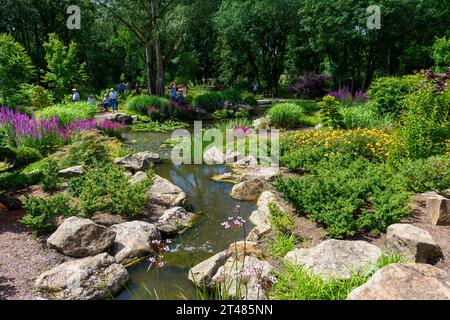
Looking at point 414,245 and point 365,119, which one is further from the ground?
point 365,119

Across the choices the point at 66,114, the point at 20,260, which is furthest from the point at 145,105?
the point at 20,260

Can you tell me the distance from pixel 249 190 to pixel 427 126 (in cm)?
420

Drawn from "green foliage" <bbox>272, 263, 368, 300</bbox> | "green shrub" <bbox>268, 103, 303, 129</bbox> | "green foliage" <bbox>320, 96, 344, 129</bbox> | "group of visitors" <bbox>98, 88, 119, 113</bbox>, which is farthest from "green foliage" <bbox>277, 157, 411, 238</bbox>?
"group of visitors" <bbox>98, 88, 119, 113</bbox>

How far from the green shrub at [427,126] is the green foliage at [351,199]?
963mm

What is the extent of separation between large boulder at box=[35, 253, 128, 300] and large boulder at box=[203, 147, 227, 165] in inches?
264

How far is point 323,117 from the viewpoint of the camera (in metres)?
13.8

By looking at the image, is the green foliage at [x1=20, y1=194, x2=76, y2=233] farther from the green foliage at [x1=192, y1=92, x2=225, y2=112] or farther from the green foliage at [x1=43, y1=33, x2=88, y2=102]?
the green foliage at [x1=43, y1=33, x2=88, y2=102]

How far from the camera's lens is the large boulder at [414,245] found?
4.71 metres

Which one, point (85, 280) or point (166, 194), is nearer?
point (85, 280)

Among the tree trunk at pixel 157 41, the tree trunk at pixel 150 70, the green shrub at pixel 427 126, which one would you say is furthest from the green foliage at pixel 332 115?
the tree trunk at pixel 150 70

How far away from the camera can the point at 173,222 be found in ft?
22.3

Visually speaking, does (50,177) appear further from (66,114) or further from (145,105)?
(145,105)
